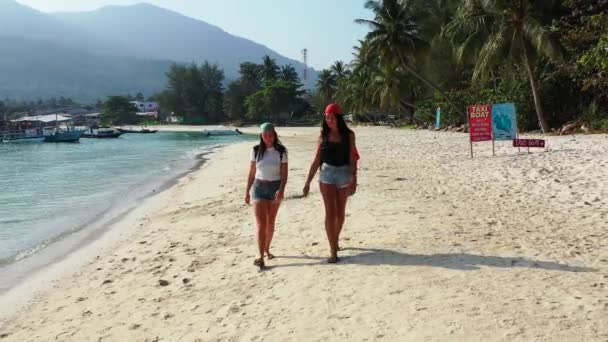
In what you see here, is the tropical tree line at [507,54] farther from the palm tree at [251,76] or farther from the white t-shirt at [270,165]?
the palm tree at [251,76]

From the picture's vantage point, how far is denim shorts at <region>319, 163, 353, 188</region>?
5.00 metres

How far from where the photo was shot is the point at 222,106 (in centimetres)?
10612

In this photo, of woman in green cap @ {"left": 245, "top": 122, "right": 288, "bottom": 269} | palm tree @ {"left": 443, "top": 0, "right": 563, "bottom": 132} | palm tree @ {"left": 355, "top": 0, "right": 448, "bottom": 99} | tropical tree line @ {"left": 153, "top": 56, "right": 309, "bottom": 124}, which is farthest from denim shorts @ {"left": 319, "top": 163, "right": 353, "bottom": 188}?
tropical tree line @ {"left": 153, "top": 56, "right": 309, "bottom": 124}

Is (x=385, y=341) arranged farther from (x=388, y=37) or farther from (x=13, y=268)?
(x=388, y=37)

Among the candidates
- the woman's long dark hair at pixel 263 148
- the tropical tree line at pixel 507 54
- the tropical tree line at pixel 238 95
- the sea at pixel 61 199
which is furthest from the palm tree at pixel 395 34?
the tropical tree line at pixel 238 95

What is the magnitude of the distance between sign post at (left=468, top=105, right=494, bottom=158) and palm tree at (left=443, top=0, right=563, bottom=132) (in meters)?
7.97

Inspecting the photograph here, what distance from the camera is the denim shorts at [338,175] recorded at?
16.4ft

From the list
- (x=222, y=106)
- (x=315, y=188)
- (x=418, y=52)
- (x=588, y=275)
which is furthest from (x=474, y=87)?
(x=222, y=106)

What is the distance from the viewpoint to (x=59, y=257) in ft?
26.3

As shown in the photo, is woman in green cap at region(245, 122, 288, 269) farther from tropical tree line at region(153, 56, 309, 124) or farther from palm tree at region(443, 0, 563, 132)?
tropical tree line at region(153, 56, 309, 124)

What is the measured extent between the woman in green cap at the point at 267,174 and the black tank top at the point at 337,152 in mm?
494

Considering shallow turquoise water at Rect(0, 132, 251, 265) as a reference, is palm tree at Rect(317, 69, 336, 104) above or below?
above

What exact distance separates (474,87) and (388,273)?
31332 mm

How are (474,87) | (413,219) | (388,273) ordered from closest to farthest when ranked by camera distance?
(388,273), (413,219), (474,87)
